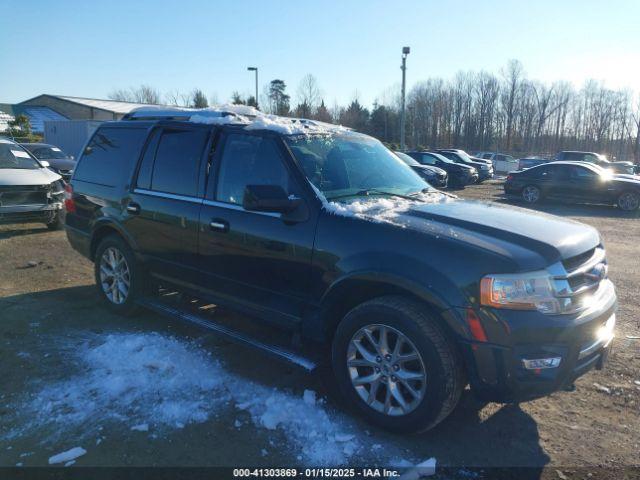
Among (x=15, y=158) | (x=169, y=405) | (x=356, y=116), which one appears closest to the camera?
(x=169, y=405)

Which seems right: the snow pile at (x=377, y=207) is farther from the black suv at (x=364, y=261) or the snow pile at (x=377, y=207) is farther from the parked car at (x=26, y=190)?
the parked car at (x=26, y=190)

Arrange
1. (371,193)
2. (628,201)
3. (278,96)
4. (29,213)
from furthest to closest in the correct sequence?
1. (278,96)
2. (628,201)
3. (29,213)
4. (371,193)

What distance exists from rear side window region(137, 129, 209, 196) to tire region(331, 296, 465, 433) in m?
1.97

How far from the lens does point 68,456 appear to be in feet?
9.60

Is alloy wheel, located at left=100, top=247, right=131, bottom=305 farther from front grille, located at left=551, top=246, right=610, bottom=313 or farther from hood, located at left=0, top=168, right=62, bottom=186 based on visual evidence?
hood, located at left=0, top=168, right=62, bottom=186

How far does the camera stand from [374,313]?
10.2 feet

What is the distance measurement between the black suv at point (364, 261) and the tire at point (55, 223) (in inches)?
216

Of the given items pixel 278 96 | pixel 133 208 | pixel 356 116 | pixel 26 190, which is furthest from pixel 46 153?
pixel 356 116

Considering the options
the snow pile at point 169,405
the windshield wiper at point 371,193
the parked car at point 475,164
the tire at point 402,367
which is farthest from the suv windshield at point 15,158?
the parked car at point 475,164

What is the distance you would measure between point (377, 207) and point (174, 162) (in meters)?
2.07

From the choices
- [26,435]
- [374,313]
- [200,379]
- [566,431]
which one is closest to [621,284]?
[566,431]

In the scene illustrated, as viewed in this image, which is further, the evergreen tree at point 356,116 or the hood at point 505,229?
the evergreen tree at point 356,116

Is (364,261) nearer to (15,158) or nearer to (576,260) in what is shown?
(576,260)

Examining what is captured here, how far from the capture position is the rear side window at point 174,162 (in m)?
4.31
